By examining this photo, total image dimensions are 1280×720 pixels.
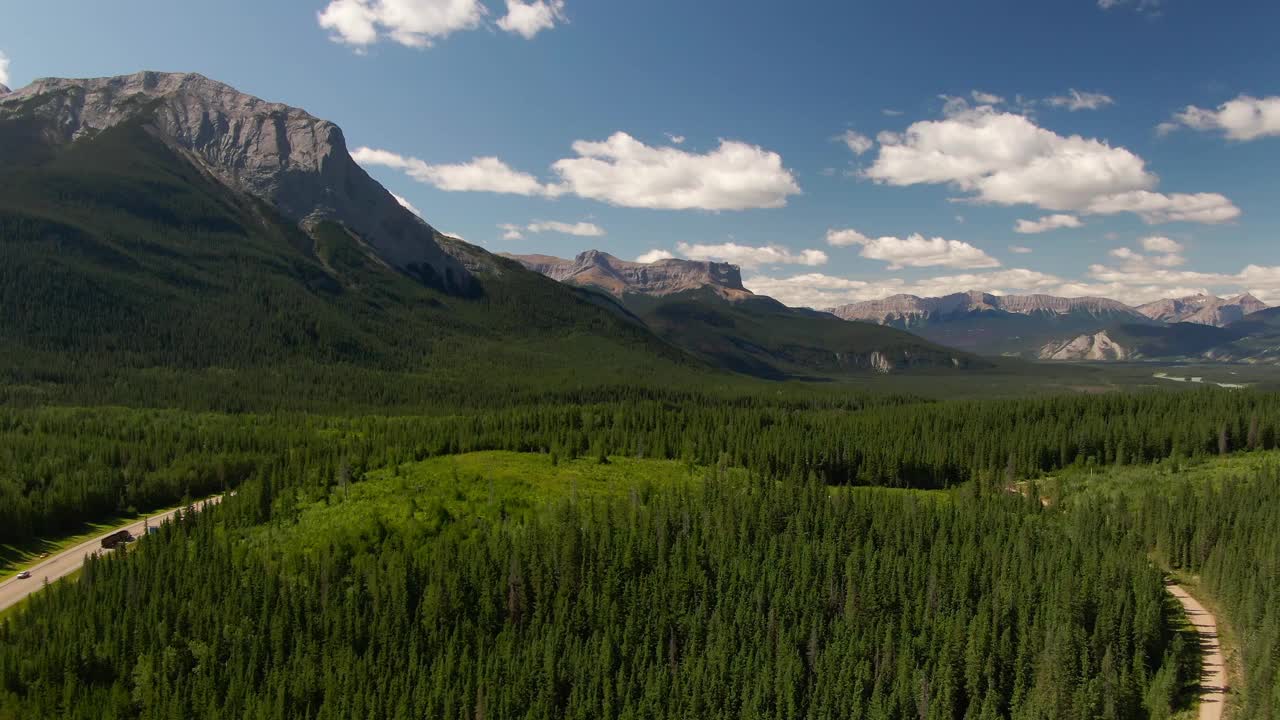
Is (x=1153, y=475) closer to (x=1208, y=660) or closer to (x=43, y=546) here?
(x=1208, y=660)

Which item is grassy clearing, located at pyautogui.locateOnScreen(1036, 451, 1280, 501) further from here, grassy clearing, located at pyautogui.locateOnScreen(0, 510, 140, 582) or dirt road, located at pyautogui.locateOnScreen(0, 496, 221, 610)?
grassy clearing, located at pyautogui.locateOnScreen(0, 510, 140, 582)

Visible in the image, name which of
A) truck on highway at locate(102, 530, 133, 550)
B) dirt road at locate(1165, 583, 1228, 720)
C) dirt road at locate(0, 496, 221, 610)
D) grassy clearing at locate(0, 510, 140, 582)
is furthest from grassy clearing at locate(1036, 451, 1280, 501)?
grassy clearing at locate(0, 510, 140, 582)

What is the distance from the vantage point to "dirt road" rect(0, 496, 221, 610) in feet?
391

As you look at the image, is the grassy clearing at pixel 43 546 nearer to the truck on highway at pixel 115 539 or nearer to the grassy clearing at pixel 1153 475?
the truck on highway at pixel 115 539

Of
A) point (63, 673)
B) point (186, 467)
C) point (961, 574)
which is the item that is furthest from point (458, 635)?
point (186, 467)

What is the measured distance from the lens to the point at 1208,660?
87.9 metres

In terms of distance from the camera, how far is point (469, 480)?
129 meters

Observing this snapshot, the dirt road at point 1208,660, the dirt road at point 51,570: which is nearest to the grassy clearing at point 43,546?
the dirt road at point 51,570

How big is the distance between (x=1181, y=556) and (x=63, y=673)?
163 metres

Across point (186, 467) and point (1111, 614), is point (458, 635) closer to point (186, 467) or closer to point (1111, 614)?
point (1111, 614)

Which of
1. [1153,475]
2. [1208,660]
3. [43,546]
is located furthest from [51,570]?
[1153,475]

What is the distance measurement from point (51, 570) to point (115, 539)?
1272 cm

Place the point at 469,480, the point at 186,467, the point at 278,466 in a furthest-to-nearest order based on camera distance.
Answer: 1. the point at 186,467
2. the point at 278,466
3. the point at 469,480

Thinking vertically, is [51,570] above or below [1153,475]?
below
